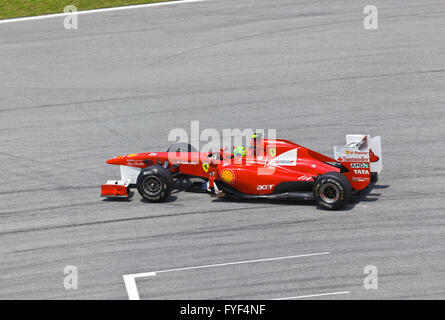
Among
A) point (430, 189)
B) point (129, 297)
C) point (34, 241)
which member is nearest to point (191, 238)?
point (129, 297)

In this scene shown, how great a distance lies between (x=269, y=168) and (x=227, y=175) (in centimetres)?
89

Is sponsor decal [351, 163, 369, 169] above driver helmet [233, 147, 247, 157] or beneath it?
beneath

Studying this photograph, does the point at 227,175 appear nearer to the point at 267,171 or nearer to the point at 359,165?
the point at 267,171

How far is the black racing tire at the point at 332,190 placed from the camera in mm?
12219

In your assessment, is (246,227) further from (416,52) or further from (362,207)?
(416,52)

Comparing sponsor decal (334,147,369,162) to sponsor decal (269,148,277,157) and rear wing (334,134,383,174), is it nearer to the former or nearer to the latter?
rear wing (334,134,383,174)

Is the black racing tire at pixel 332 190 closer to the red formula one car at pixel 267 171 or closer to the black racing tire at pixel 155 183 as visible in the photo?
the red formula one car at pixel 267 171

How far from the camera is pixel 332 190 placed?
40.7ft

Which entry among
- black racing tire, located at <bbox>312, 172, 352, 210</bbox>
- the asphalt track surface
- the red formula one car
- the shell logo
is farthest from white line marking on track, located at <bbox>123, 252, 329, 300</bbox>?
the shell logo

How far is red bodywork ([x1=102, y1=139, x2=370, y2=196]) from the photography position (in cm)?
1275

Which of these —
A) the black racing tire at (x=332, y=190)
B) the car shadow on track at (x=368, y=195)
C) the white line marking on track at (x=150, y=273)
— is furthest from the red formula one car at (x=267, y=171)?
the white line marking on track at (x=150, y=273)

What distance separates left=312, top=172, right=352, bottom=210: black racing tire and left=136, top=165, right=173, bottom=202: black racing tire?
10.0 ft

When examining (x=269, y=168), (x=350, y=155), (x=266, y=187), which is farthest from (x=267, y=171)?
(x=350, y=155)

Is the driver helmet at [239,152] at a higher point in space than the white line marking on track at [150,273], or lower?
higher
